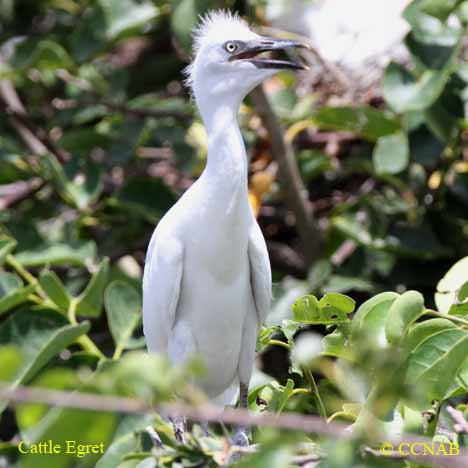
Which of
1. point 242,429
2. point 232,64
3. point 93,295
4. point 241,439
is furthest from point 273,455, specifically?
point 93,295

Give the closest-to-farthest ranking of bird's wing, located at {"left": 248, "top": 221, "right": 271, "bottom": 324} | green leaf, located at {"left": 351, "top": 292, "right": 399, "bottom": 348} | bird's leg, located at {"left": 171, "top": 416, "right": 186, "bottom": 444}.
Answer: green leaf, located at {"left": 351, "top": 292, "right": 399, "bottom": 348}, bird's leg, located at {"left": 171, "top": 416, "right": 186, "bottom": 444}, bird's wing, located at {"left": 248, "top": 221, "right": 271, "bottom": 324}

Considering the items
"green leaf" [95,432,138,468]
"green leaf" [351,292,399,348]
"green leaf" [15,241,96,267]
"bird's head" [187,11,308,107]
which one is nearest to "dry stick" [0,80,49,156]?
"green leaf" [15,241,96,267]

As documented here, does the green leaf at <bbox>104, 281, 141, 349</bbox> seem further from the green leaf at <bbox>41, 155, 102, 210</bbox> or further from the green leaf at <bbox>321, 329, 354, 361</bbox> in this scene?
the green leaf at <bbox>321, 329, 354, 361</bbox>

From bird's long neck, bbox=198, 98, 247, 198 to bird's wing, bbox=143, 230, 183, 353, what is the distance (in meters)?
0.17

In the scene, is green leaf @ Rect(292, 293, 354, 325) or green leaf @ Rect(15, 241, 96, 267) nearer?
green leaf @ Rect(292, 293, 354, 325)

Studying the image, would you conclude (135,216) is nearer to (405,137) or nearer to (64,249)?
(64,249)

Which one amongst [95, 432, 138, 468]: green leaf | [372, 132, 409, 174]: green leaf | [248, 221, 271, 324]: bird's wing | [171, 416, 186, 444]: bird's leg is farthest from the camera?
[372, 132, 409, 174]: green leaf

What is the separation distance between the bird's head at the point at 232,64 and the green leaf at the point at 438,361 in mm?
855

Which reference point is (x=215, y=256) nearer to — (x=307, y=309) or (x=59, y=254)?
(x=307, y=309)

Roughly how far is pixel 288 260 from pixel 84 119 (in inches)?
34.6

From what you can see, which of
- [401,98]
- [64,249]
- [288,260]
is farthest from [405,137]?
[64,249]

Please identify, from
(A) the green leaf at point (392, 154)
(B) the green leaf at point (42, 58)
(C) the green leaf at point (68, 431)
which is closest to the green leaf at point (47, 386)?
(C) the green leaf at point (68, 431)

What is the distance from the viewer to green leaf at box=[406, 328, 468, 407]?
140 cm

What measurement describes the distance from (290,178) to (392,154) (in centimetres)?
38
